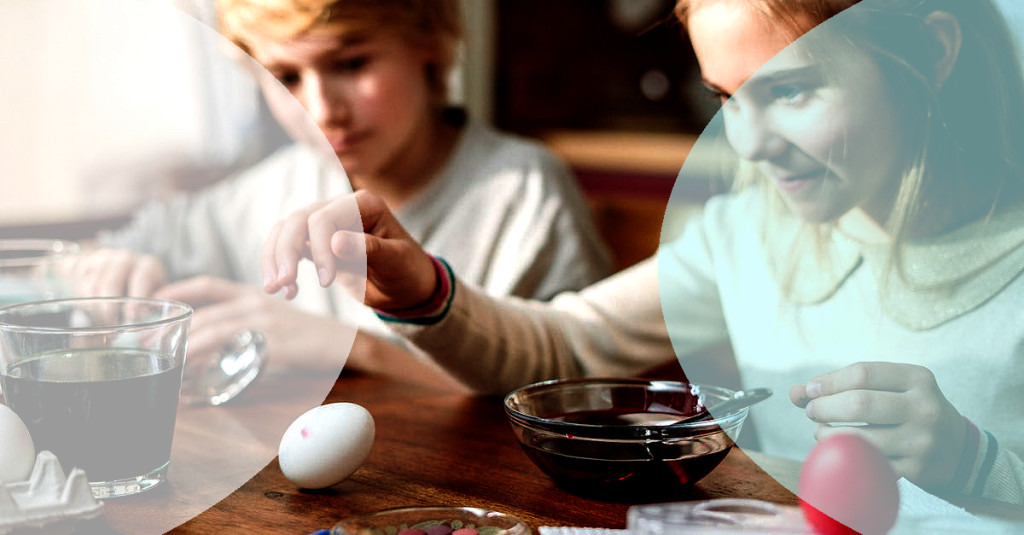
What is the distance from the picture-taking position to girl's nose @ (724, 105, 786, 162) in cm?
56

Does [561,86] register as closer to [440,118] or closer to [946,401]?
[440,118]

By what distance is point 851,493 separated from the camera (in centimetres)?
43

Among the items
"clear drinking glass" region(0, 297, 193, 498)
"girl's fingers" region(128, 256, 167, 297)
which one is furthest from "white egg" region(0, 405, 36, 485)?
"girl's fingers" region(128, 256, 167, 297)

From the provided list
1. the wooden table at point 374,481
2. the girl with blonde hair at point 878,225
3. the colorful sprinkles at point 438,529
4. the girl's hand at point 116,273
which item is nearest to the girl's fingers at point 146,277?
the girl's hand at point 116,273

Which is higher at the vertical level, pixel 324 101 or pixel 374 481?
pixel 324 101

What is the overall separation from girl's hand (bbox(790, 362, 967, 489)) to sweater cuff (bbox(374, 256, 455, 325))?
0.34 metres

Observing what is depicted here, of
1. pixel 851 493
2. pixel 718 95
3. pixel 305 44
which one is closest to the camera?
pixel 851 493

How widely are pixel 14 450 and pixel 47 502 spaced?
2.0 inches

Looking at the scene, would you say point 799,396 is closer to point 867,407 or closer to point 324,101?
point 867,407

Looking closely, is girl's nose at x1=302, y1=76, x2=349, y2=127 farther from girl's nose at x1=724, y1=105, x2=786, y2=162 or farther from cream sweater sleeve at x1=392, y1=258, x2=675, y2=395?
girl's nose at x1=724, y1=105, x2=786, y2=162

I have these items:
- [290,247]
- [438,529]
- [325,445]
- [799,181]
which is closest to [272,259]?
[290,247]

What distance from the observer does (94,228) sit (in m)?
0.92

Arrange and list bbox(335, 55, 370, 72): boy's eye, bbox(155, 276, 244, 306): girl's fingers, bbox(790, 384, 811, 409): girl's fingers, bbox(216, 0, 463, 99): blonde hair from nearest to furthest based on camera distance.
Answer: bbox(790, 384, 811, 409): girl's fingers
bbox(155, 276, 244, 306): girl's fingers
bbox(216, 0, 463, 99): blonde hair
bbox(335, 55, 370, 72): boy's eye

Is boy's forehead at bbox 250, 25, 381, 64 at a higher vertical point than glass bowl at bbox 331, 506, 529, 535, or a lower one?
higher
